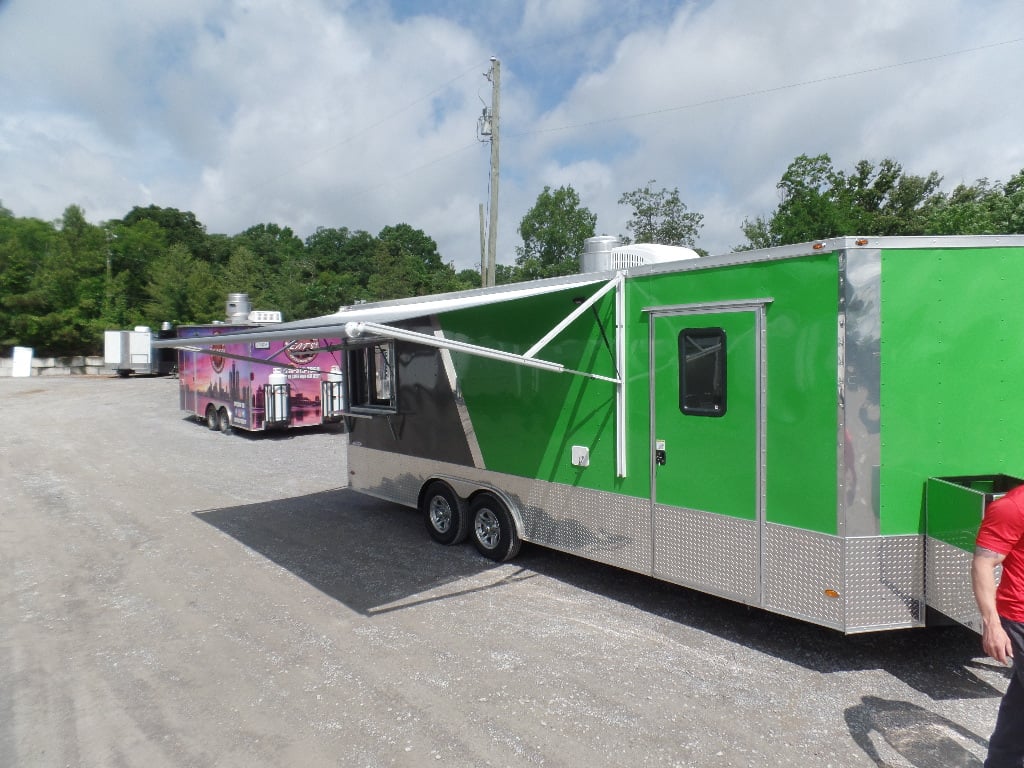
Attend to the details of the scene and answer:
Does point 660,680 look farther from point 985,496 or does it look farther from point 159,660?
point 159,660

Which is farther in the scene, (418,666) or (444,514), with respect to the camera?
(444,514)

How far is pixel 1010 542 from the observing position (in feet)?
8.69

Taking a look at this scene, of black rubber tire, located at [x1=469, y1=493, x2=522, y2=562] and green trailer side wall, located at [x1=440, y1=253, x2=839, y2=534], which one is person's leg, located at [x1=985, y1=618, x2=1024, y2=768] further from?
black rubber tire, located at [x1=469, y1=493, x2=522, y2=562]

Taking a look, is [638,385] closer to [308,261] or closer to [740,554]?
[740,554]

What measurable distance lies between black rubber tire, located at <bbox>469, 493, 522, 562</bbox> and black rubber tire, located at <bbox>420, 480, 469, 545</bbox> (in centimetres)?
12

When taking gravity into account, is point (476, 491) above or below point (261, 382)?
below

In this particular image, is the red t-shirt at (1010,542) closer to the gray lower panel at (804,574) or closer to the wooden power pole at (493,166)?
the gray lower panel at (804,574)

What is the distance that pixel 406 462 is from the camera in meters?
7.45

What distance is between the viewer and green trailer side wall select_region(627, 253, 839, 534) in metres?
4.10

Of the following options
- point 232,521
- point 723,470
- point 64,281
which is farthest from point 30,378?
point 723,470

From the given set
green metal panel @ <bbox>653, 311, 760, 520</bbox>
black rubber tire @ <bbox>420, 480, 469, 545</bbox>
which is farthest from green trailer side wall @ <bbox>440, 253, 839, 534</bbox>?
black rubber tire @ <bbox>420, 480, 469, 545</bbox>

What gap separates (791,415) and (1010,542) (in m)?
1.69

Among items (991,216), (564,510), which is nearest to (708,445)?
(564,510)

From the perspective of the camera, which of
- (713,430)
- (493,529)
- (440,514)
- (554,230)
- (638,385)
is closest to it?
(713,430)
